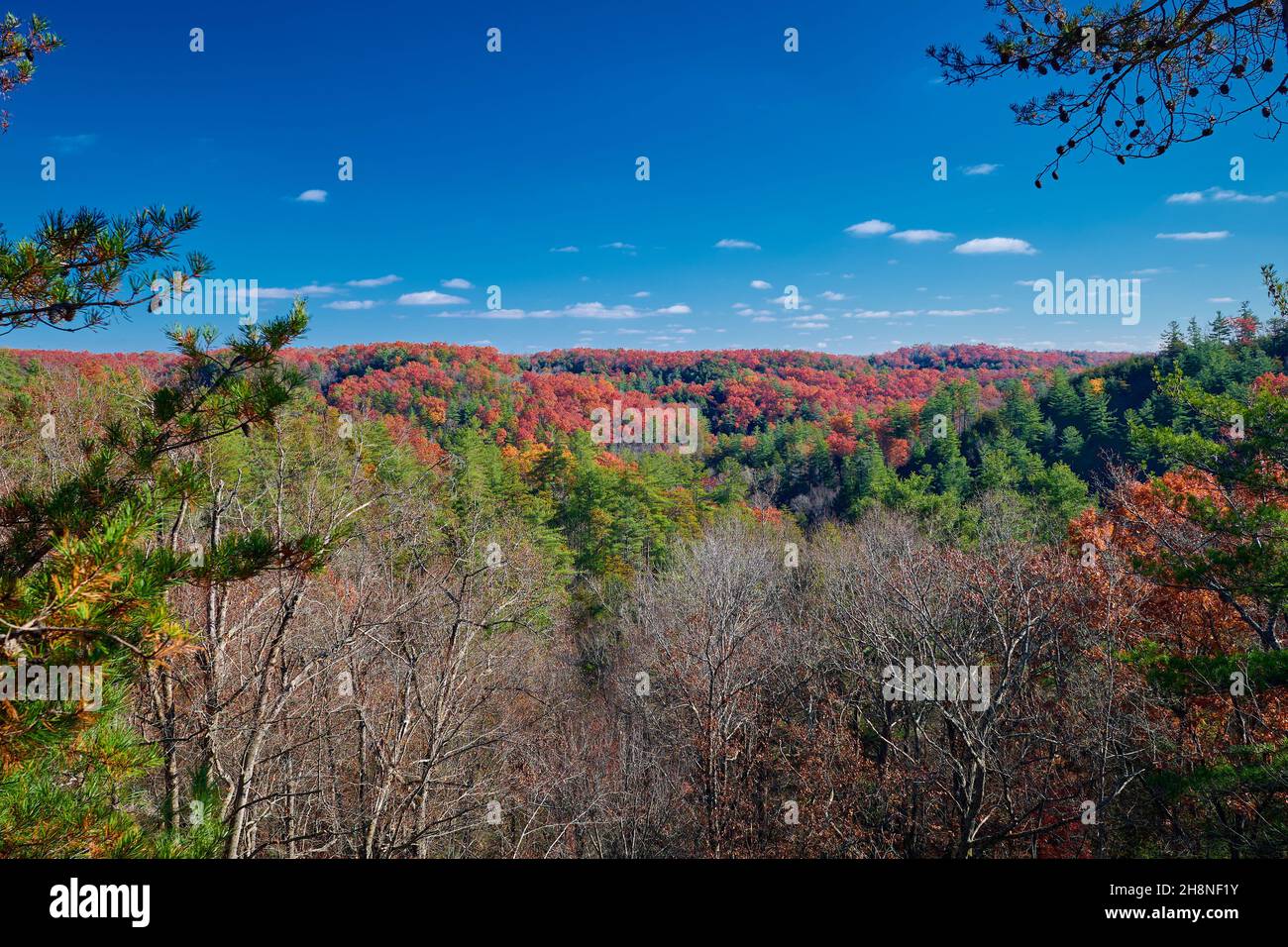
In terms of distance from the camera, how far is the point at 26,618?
248 cm

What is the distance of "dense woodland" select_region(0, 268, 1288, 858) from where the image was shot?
320cm

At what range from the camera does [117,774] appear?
3.24 meters

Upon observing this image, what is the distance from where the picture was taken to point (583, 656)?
24.5 meters

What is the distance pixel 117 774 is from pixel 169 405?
186cm

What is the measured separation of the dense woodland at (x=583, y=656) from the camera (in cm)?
320

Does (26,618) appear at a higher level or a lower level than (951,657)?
higher
